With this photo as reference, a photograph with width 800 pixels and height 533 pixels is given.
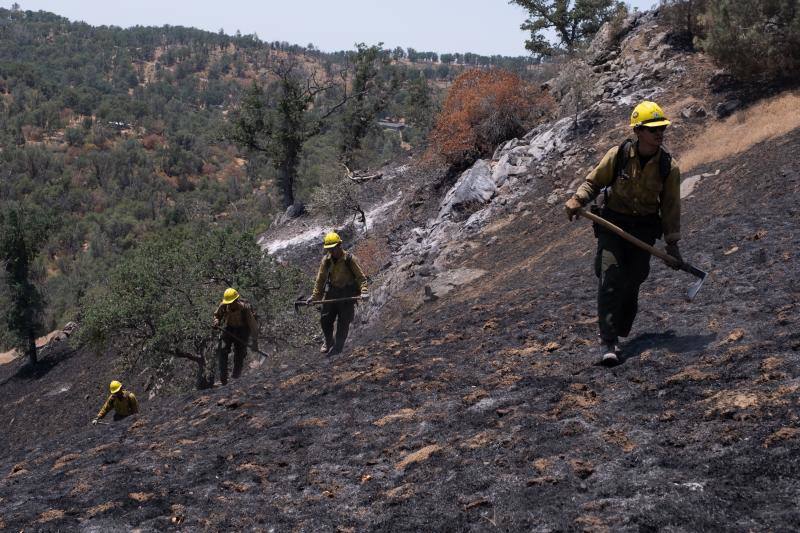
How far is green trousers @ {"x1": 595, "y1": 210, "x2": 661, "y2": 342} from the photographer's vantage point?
5.16 m

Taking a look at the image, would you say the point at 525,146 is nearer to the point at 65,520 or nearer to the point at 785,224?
the point at 785,224

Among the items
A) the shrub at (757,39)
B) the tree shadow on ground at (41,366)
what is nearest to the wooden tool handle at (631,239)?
the shrub at (757,39)

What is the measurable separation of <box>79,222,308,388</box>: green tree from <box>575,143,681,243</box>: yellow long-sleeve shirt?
9.89 metres

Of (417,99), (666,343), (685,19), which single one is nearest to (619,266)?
(666,343)

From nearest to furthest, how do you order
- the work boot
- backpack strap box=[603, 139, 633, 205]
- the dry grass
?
backpack strap box=[603, 139, 633, 205] → the work boot → the dry grass

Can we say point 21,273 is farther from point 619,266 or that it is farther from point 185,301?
point 619,266

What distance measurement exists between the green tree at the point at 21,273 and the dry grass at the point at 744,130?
26409 mm

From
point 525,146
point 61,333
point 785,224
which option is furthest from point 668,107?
point 61,333

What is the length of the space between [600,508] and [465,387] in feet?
7.92

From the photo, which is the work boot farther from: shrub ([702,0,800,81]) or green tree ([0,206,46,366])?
green tree ([0,206,46,366])

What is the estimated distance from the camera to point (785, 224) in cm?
847

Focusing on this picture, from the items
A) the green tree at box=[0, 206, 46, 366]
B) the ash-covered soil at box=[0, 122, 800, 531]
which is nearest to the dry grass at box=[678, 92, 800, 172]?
the ash-covered soil at box=[0, 122, 800, 531]

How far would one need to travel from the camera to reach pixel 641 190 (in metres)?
5.09

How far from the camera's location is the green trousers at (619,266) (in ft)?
16.9
